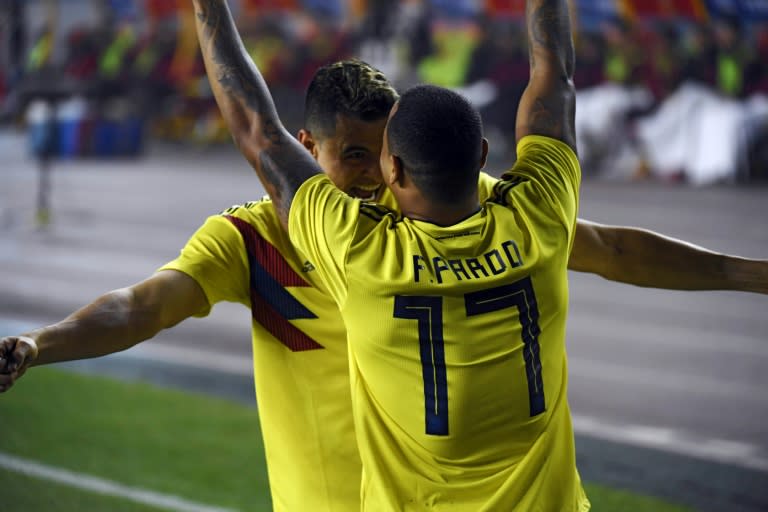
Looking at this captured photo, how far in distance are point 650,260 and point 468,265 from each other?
2.99ft

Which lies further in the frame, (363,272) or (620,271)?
(620,271)

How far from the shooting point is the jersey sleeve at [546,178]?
2697 millimetres

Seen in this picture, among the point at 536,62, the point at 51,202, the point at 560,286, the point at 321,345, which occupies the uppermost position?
the point at 536,62

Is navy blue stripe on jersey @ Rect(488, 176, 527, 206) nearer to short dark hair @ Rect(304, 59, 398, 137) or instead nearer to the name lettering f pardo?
the name lettering f pardo

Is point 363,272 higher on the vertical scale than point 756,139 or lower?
higher

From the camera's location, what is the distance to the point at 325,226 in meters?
2.60

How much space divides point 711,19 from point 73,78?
18.8 m

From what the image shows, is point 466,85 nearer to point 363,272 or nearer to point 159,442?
point 159,442

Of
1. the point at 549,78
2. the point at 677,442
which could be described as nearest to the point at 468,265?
the point at 549,78

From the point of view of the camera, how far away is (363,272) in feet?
8.34

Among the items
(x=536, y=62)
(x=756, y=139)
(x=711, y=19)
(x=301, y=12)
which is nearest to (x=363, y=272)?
(x=536, y=62)

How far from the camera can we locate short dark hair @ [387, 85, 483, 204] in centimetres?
254

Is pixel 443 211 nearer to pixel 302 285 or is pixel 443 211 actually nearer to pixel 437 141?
pixel 437 141

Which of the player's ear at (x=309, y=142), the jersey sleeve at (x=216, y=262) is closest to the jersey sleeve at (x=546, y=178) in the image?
the player's ear at (x=309, y=142)
